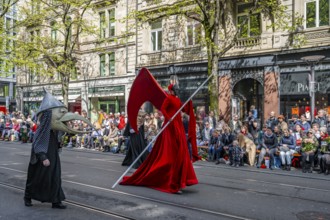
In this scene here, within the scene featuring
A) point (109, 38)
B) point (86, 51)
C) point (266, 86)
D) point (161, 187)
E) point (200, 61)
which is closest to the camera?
point (161, 187)

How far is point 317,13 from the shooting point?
1873cm

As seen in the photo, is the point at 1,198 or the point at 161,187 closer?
the point at 1,198

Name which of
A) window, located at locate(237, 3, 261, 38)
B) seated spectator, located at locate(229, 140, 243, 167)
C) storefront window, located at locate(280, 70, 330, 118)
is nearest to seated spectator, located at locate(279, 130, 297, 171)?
seated spectator, located at locate(229, 140, 243, 167)

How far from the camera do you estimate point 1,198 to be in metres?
7.49

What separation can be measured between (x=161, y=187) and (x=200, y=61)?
1587cm

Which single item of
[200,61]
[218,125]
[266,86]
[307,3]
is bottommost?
[218,125]

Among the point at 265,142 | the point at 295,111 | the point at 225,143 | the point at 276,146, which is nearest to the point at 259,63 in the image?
the point at 295,111

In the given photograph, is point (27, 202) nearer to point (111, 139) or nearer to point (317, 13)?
point (111, 139)

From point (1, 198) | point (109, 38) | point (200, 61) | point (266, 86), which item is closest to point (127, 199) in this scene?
point (1, 198)

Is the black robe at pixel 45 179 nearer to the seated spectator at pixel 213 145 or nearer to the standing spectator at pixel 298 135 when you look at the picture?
the seated spectator at pixel 213 145

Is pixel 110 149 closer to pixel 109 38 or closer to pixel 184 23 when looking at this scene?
pixel 184 23

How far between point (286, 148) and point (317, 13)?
8523mm

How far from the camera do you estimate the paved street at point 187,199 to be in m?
6.38

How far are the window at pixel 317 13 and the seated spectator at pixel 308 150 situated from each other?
24.6ft
